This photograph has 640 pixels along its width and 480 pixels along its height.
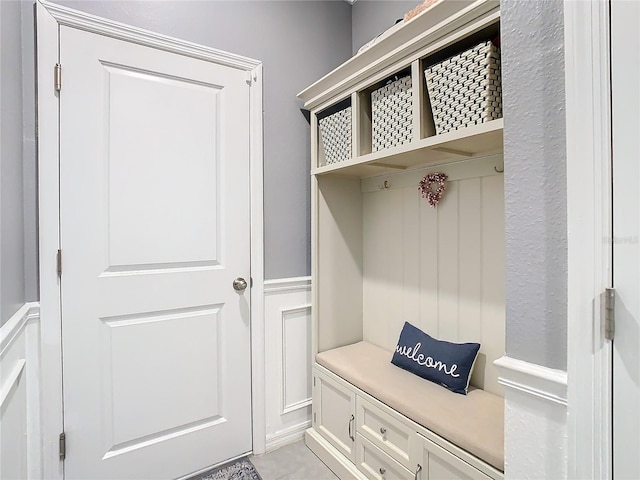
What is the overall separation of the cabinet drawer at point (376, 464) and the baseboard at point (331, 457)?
47 mm

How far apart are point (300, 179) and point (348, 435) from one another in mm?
1356

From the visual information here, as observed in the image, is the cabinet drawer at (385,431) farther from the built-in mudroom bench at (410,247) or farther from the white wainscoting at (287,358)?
the white wainscoting at (287,358)

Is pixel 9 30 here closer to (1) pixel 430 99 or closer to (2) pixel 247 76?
(2) pixel 247 76

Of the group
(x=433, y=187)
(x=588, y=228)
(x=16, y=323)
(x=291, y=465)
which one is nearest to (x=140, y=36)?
(x=16, y=323)

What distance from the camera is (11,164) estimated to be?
3.76 feet

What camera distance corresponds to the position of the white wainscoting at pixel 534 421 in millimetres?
757

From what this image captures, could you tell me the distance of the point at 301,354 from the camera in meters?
2.01

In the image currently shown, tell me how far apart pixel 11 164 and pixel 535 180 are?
1.58m

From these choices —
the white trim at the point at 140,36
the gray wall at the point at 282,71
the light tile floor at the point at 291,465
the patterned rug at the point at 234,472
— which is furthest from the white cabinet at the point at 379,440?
the white trim at the point at 140,36

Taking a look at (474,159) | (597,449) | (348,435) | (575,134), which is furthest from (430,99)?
(348,435)

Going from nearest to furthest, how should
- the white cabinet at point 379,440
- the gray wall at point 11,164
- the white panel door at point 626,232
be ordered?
the white panel door at point 626,232
the gray wall at point 11,164
the white cabinet at point 379,440

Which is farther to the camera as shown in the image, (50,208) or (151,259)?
(151,259)

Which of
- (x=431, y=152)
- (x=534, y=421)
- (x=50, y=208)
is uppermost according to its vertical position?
(x=431, y=152)

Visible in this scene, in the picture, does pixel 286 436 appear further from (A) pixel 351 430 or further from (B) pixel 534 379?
(B) pixel 534 379
